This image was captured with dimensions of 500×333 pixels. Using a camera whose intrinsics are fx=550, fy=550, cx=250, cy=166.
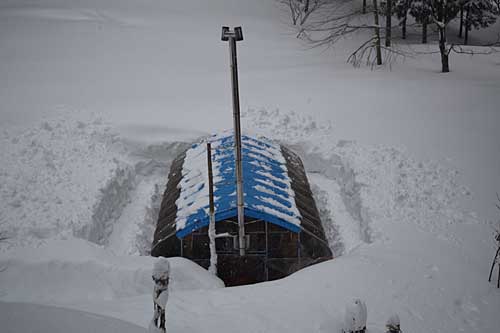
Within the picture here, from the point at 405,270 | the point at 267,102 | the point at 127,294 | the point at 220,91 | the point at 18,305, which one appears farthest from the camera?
the point at 220,91

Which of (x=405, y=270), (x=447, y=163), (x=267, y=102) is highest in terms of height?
(x=267, y=102)

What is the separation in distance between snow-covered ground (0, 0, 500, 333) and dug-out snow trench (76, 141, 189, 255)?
0.13ft

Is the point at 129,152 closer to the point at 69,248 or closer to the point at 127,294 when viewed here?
the point at 69,248

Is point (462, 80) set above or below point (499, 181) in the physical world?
above

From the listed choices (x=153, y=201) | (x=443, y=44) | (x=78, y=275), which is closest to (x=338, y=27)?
(x=443, y=44)

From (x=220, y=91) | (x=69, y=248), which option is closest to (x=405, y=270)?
(x=69, y=248)

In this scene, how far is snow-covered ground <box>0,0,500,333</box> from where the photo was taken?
21.8 ft

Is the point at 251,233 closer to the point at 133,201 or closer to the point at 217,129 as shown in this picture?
the point at 133,201

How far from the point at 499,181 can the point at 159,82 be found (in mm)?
10209

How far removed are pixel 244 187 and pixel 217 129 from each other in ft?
16.0

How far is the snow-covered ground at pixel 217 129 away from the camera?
6645mm

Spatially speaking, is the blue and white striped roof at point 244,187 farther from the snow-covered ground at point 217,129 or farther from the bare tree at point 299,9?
the bare tree at point 299,9

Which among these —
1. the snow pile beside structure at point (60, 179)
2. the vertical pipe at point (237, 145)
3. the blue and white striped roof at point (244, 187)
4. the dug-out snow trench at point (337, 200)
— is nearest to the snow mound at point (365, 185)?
the dug-out snow trench at point (337, 200)

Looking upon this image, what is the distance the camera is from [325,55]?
789 inches
